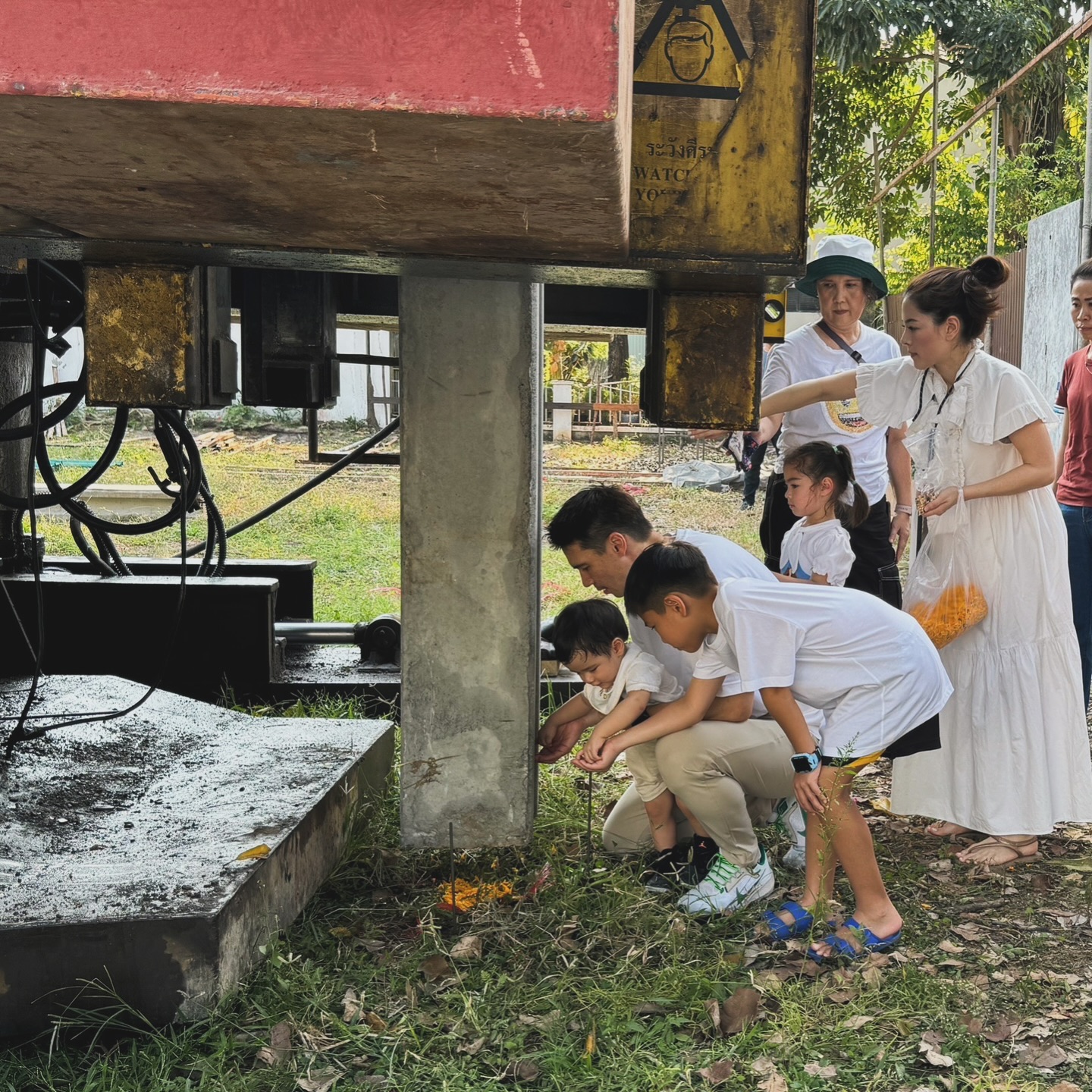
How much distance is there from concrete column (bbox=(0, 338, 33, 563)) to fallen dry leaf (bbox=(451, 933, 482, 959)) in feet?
9.41

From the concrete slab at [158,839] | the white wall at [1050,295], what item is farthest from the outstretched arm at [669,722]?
the white wall at [1050,295]

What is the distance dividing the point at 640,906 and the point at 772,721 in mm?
669

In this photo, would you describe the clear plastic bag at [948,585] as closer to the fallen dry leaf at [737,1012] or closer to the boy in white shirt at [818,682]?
the boy in white shirt at [818,682]

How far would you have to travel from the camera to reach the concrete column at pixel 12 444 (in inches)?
195

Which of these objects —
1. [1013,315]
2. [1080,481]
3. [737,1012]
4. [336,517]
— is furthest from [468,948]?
[336,517]

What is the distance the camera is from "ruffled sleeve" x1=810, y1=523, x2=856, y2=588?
4.18m

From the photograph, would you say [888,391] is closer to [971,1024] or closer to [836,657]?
[836,657]

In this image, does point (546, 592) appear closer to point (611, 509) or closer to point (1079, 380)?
point (1079, 380)

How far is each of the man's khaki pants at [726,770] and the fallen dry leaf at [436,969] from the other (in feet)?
2.74

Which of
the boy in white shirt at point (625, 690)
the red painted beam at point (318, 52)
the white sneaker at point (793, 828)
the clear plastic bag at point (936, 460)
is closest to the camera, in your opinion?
the red painted beam at point (318, 52)

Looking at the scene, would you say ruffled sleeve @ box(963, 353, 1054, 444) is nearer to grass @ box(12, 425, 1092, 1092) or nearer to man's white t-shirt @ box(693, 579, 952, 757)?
man's white t-shirt @ box(693, 579, 952, 757)

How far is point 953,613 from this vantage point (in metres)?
3.94

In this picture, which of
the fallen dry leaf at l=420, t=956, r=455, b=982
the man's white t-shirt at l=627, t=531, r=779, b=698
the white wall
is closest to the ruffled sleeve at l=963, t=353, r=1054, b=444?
the man's white t-shirt at l=627, t=531, r=779, b=698

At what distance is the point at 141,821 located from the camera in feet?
11.0
